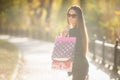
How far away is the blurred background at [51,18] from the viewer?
21.2m

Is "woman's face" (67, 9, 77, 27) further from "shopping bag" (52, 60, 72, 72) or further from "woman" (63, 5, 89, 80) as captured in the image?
"shopping bag" (52, 60, 72, 72)

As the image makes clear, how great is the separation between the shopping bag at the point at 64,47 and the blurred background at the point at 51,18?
10.2 meters

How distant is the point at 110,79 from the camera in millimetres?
12828

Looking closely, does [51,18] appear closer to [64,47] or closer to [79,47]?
[64,47]

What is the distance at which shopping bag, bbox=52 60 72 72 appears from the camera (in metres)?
7.16

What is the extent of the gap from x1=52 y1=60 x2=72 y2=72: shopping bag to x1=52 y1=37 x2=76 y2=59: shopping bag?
86 millimetres

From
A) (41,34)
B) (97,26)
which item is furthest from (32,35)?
(97,26)

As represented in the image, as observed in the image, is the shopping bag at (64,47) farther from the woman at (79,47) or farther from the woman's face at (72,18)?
the woman's face at (72,18)

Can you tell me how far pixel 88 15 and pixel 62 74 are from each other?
8253mm

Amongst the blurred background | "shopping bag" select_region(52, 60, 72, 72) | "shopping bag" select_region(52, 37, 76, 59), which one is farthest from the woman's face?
the blurred background

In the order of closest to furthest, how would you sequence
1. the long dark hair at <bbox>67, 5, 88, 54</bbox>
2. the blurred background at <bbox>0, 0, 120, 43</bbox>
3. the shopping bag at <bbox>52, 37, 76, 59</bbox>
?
1. the long dark hair at <bbox>67, 5, 88, 54</bbox>
2. the shopping bag at <bbox>52, 37, 76, 59</bbox>
3. the blurred background at <bbox>0, 0, 120, 43</bbox>

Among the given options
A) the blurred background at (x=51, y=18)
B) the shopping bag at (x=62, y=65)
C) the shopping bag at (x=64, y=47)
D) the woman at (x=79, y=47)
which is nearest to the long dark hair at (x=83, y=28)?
the woman at (x=79, y=47)

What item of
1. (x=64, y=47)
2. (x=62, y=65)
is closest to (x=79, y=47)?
(x=64, y=47)

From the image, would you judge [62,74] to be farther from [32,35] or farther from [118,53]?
[32,35]
